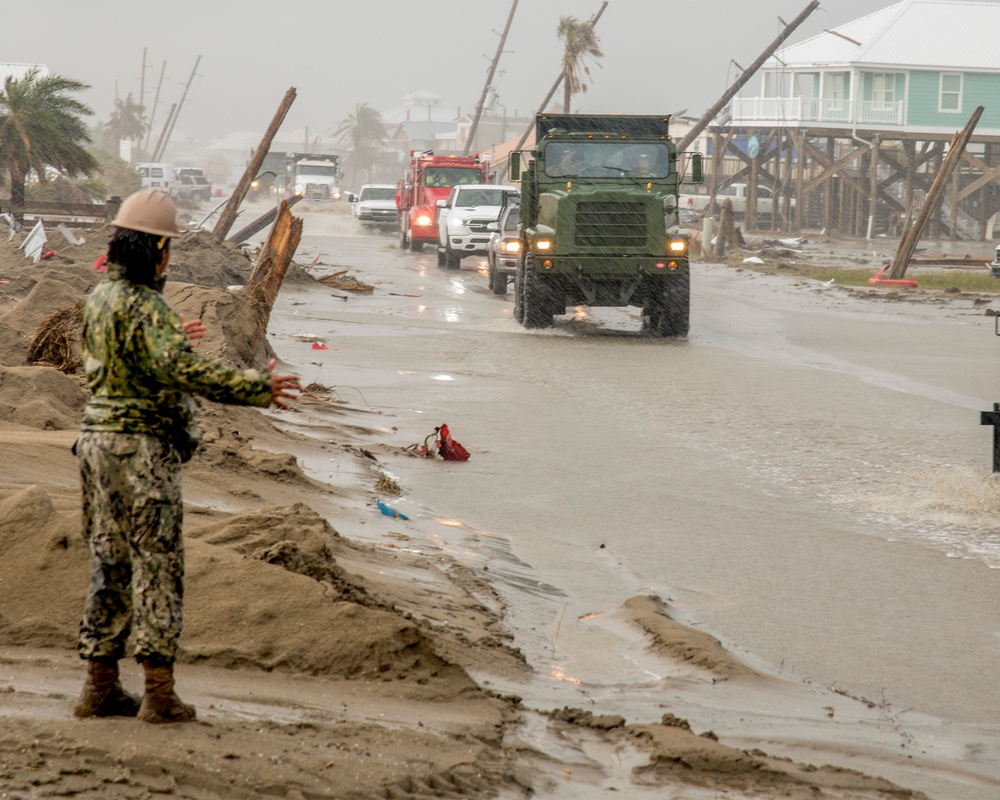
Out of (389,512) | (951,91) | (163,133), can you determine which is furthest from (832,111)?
(163,133)

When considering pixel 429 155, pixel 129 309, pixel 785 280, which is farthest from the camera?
pixel 429 155

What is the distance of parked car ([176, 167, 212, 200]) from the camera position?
7825cm

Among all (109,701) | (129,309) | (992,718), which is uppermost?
(129,309)

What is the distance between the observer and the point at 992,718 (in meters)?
5.60

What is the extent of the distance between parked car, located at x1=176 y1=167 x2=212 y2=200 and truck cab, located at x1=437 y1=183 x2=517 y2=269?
4554 centimetres

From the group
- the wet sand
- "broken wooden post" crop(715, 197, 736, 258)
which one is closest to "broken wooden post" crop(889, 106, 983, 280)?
"broken wooden post" crop(715, 197, 736, 258)

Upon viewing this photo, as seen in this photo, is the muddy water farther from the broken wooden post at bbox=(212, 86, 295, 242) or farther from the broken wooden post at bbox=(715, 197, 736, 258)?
the broken wooden post at bbox=(715, 197, 736, 258)

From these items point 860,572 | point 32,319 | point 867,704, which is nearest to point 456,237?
point 32,319

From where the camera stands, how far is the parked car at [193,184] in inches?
3081

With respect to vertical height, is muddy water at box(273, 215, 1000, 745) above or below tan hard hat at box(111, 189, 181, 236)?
below

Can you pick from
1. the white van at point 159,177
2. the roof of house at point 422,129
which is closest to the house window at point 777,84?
the white van at point 159,177

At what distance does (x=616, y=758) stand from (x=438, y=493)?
481 centimetres

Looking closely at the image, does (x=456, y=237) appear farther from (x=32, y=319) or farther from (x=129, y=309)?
(x=129, y=309)

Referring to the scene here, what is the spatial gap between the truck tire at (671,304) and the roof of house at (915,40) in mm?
38611
